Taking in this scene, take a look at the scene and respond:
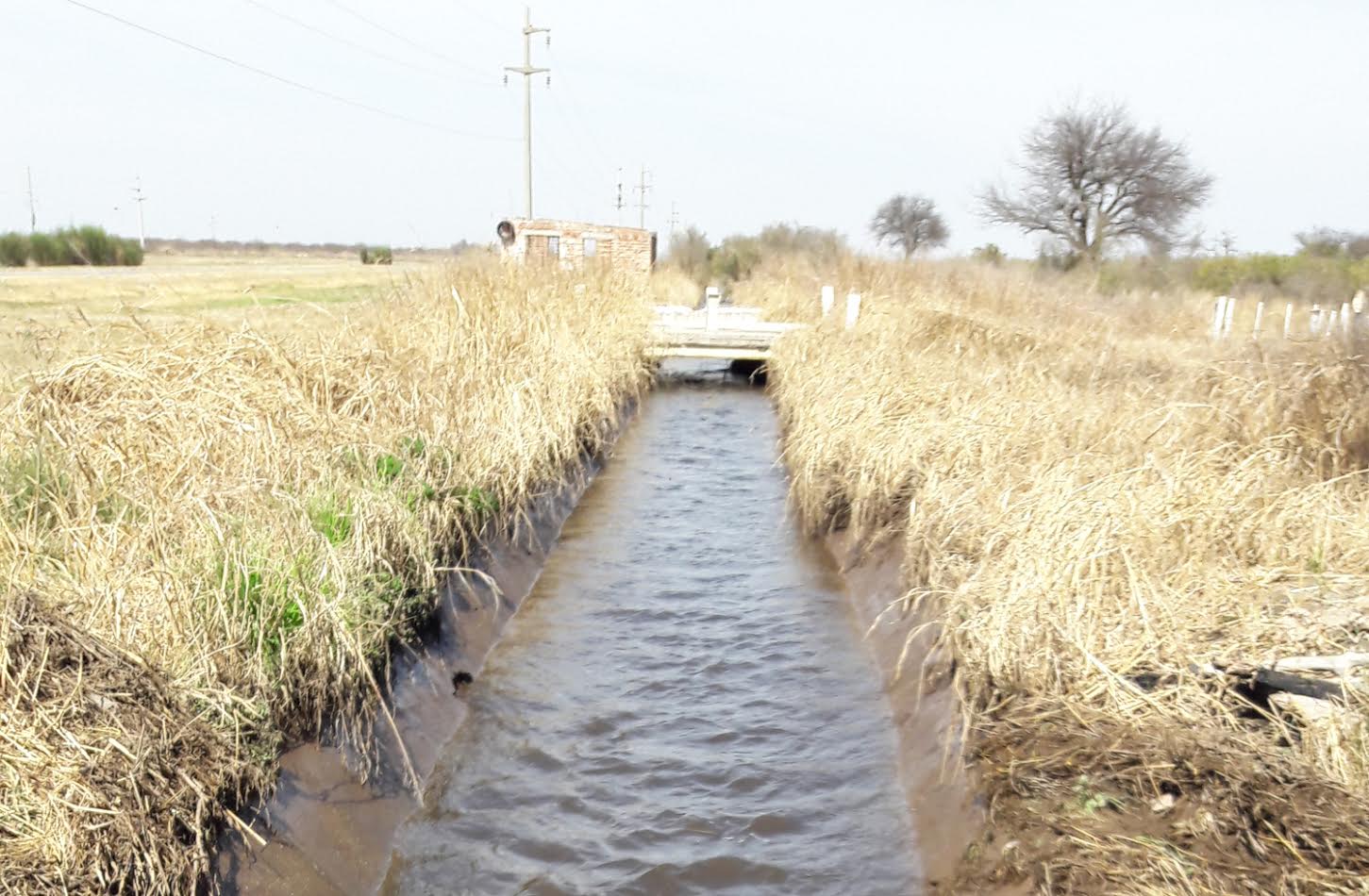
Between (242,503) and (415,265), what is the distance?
7171 millimetres

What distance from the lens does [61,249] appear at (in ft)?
116

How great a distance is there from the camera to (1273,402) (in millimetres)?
6945

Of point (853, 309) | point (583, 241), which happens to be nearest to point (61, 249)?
point (583, 241)

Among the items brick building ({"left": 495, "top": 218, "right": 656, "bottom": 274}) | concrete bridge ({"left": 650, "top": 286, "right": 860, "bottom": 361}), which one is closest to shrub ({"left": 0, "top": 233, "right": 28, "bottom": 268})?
brick building ({"left": 495, "top": 218, "right": 656, "bottom": 274})

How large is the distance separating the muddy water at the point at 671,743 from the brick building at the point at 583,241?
7478 millimetres

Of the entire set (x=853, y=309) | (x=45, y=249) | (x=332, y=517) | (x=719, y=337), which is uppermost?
(x=853, y=309)

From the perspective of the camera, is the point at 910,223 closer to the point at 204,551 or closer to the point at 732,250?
the point at 732,250

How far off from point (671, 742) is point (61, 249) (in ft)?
119

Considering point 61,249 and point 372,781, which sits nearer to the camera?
point 372,781

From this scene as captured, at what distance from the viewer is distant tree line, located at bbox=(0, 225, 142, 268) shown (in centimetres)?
3559

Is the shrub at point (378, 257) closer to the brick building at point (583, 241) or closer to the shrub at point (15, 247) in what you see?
the brick building at point (583, 241)

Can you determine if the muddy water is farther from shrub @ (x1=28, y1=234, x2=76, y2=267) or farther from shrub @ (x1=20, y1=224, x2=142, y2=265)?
shrub @ (x1=28, y1=234, x2=76, y2=267)

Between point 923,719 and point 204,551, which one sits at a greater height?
point 204,551

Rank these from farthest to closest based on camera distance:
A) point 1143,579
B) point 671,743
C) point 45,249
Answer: point 45,249 → point 671,743 → point 1143,579
